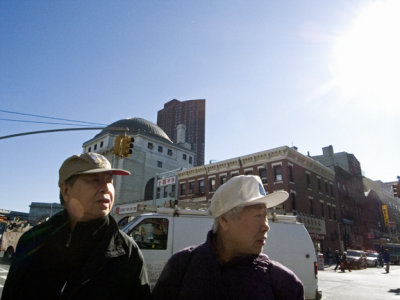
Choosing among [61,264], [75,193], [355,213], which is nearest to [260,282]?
[61,264]

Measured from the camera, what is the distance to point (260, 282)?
1820mm

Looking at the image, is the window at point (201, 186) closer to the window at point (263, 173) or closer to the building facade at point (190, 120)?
the window at point (263, 173)

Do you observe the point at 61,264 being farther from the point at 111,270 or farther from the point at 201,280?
the point at 201,280

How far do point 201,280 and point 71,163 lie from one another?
1324 mm

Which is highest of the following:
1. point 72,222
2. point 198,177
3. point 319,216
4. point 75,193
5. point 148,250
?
point 198,177

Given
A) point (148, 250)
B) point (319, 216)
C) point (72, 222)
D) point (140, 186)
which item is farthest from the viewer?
point (140, 186)

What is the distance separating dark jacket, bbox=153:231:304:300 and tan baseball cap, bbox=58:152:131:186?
92cm

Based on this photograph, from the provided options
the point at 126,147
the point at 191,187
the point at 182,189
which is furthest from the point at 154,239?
the point at 182,189

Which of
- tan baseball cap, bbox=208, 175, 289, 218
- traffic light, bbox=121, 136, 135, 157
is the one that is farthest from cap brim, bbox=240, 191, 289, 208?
traffic light, bbox=121, 136, 135, 157

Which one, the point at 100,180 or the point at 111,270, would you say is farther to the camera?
A: the point at 100,180

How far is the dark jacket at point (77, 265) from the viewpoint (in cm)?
177

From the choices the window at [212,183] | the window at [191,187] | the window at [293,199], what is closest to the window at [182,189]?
the window at [191,187]

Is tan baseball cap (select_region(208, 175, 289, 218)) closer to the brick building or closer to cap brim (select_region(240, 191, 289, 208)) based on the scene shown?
cap brim (select_region(240, 191, 289, 208))

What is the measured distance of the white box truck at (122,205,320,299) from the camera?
24.0ft
